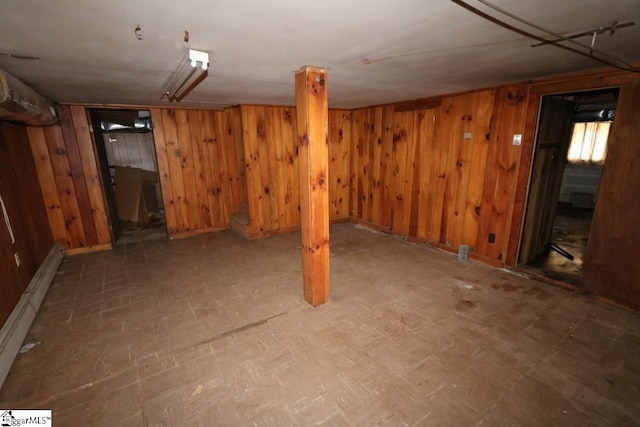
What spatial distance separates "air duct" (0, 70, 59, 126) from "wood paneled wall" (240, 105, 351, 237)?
7.77 ft

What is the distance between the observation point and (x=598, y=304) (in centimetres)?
277

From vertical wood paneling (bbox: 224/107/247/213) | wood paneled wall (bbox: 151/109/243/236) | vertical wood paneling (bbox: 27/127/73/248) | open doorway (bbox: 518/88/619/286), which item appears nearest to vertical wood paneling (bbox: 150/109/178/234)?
wood paneled wall (bbox: 151/109/243/236)

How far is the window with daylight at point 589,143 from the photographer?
19.8 feet

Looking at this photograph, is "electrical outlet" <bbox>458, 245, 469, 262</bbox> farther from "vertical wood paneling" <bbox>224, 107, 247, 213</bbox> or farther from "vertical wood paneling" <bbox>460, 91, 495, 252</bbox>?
"vertical wood paneling" <bbox>224, 107, 247, 213</bbox>

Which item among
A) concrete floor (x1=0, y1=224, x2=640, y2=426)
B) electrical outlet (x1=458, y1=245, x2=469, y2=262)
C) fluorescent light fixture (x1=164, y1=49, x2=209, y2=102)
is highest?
fluorescent light fixture (x1=164, y1=49, x2=209, y2=102)

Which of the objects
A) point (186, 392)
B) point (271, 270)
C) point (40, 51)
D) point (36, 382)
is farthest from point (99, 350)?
point (40, 51)

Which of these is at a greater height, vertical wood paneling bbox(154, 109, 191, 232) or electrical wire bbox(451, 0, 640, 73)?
electrical wire bbox(451, 0, 640, 73)

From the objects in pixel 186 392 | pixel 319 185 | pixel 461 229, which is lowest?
pixel 186 392

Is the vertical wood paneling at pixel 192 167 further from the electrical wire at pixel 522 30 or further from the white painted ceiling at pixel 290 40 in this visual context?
the electrical wire at pixel 522 30

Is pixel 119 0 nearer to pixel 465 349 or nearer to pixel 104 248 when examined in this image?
pixel 465 349

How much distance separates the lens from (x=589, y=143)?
6.25 metres

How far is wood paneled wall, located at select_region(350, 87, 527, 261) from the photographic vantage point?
11.3 feet

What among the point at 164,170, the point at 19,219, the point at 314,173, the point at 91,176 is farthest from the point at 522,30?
the point at 91,176

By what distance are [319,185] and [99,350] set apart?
2.26 metres
